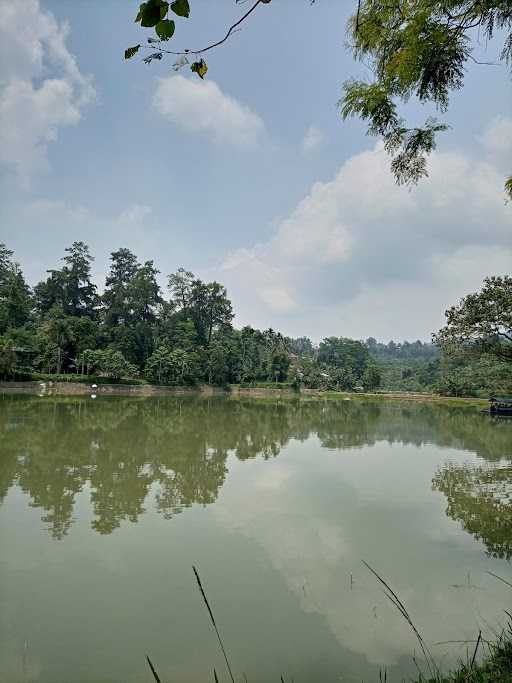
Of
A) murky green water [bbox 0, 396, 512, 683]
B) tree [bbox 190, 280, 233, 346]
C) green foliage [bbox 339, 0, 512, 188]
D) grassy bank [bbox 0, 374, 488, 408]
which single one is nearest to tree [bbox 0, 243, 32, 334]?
grassy bank [bbox 0, 374, 488, 408]

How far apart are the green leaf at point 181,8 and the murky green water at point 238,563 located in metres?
3.39

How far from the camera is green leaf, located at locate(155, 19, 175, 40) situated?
1.24 metres

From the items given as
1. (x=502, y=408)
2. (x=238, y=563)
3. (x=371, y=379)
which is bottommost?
(x=238, y=563)

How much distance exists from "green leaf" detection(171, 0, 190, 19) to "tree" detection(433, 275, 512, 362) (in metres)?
13.4

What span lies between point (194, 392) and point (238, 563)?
3563 cm

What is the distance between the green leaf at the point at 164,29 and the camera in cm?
124

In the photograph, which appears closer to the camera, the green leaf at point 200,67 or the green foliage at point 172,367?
the green leaf at point 200,67

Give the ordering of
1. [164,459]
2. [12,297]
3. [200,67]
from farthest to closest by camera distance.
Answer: [12,297]
[164,459]
[200,67]

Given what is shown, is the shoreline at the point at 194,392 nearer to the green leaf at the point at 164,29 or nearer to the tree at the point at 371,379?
the tree at the point at 371,379

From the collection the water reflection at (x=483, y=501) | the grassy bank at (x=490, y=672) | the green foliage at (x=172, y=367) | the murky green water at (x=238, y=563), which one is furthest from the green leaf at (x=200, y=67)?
the green foliage at (x=172, y=367)

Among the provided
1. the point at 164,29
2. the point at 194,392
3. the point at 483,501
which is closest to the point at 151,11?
the point at 164,29

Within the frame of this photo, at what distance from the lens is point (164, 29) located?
4.08 ft

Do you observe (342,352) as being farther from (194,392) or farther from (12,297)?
(12,297)

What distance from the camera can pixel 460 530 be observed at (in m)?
5.37
